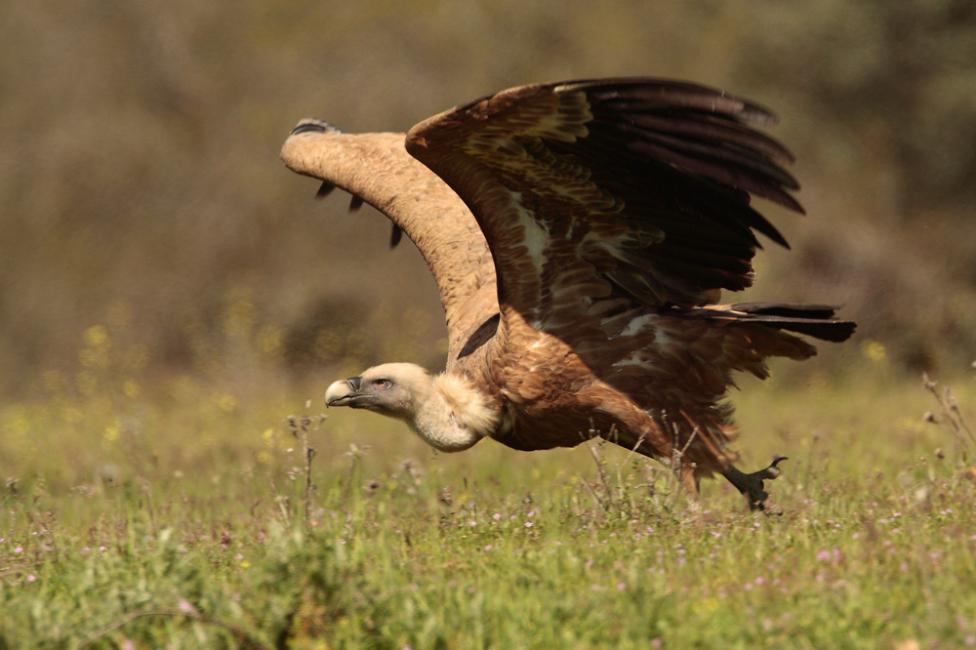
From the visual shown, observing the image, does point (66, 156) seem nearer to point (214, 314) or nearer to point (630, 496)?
point (214, 314)

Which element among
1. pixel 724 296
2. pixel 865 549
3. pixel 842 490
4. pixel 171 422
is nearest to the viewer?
pixel 865 549

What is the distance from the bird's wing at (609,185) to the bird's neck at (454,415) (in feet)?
1.77

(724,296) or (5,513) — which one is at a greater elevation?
(724,296)

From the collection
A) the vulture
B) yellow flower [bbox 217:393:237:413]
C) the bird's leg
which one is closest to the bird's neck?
the vulture

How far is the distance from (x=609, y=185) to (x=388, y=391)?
66.4 inches

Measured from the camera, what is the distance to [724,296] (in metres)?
12.8

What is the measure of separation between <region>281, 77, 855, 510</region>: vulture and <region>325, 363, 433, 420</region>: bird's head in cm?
1

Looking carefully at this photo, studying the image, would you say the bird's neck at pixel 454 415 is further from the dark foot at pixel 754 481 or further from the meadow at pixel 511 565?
the dark foot at pixel 754 481

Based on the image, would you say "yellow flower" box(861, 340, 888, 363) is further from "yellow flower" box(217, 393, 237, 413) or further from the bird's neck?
the bird's neck

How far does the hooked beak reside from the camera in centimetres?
687

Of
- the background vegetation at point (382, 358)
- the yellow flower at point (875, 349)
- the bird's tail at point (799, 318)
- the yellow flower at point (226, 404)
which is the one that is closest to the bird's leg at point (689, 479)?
the background vegetation at point (382, 358)

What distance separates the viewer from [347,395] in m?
6.88

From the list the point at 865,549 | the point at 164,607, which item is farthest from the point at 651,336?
the point at 164,607

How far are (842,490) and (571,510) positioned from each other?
56.1 inches
